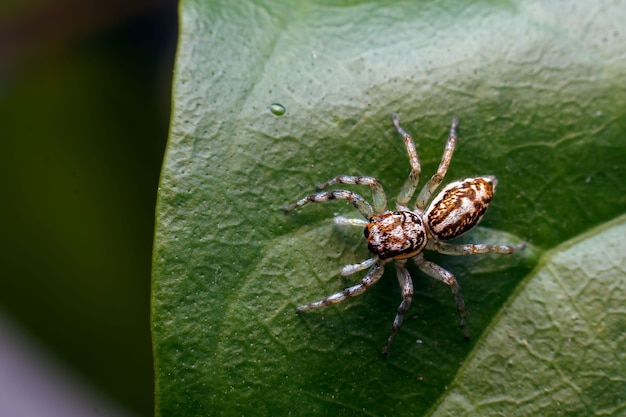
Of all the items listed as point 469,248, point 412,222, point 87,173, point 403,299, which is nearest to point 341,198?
point 412,222

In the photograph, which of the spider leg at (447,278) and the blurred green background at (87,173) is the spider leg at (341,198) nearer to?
the spider leg at (447,278)

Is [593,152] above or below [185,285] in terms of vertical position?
above

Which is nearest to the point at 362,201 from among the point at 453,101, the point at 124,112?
the point at 453,101

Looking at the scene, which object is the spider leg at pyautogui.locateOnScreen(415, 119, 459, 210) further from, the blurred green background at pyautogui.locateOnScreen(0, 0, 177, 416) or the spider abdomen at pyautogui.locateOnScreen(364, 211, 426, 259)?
the blurred green background at pyautogui.locateOnScreen(0, 0, 177, 416)

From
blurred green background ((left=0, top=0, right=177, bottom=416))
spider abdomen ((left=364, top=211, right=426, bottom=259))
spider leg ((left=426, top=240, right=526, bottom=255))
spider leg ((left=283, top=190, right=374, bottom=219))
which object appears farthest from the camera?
blurred green background ((left=0, top=0, right=177, bottom=416))

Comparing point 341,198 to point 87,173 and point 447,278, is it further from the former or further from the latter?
point 87,173

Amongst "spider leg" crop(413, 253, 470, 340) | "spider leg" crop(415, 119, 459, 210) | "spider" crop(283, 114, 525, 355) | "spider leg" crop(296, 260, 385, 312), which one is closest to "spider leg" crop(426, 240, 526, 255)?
"spider" crop(283, 114, 525, 355)

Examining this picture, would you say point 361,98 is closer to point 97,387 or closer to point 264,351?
point 264,351
